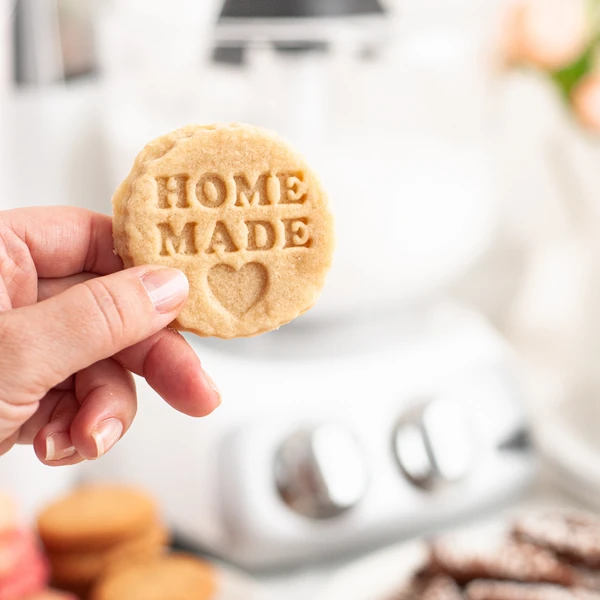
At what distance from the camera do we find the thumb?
362 millimetres

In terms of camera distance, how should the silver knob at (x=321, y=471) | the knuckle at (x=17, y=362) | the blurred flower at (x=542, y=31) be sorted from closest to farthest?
the knuckle at (x=17, y=362) < the silver knob at (x=321, y=471) < the blurred flower at (x=542, y=31)

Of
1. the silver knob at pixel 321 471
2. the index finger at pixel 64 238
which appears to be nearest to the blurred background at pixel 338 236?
the silver knob at pixel 321 471

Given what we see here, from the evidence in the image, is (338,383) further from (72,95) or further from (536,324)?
(536,324)

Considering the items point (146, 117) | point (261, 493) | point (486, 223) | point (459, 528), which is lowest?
point (459, 528)

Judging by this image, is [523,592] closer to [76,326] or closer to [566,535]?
[566,535]

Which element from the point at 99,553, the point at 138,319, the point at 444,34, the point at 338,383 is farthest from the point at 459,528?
the point at 138,319

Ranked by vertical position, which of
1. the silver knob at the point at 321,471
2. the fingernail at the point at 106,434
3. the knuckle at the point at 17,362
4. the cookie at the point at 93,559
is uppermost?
the knuckle at the point at 17,362

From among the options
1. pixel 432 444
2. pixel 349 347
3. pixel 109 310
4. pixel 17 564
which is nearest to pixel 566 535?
pixel 432 444

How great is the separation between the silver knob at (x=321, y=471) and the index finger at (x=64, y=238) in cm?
34

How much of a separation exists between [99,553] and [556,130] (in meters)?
0.78

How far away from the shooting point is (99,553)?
849mm

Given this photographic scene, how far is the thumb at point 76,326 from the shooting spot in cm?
36

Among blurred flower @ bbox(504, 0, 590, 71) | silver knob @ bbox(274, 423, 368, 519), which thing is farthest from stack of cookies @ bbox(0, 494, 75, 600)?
blurred flower @ bbox(504, 0, 590, 71)

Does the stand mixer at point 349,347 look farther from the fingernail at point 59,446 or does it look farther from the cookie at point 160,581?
the fingernail at point 59,446
